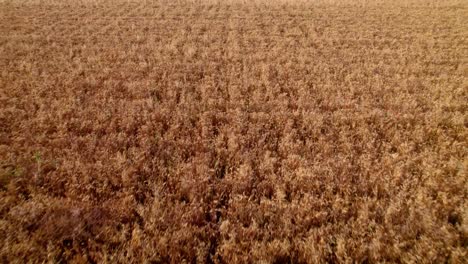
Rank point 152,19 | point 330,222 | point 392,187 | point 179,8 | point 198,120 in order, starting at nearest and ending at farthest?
1. point 330,222
2. point 392,187
3. point 198,120
4. point 152,19
5. point 179,8

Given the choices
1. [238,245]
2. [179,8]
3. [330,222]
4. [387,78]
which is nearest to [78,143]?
[238,245]

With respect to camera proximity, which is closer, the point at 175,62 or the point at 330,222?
the point at 330,222

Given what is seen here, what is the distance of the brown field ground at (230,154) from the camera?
359cm

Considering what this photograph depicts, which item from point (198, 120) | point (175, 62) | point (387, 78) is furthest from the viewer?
point (175, 62)

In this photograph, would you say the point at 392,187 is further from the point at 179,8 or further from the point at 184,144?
the point at 179,8

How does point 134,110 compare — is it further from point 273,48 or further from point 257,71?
point 273,48

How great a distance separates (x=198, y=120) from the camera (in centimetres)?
651

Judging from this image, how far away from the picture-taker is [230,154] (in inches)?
208

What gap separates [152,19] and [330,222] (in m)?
16.3

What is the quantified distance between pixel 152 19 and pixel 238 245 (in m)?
16.3

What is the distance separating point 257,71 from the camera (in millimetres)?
9391

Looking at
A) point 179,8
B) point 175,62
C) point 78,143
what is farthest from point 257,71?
point 179,8

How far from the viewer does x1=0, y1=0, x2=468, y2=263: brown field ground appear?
359cm

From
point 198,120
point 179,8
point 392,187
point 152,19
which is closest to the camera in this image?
point 392,187
